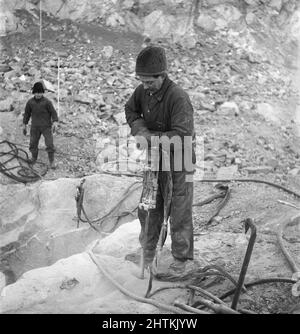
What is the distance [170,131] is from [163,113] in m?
0.17

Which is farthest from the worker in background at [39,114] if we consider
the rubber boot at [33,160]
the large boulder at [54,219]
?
the large boulder at [54,219]

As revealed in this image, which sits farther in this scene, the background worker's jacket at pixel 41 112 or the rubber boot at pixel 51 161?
the rubber boot at pixel 51 161

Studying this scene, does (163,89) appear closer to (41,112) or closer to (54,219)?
(54,219)

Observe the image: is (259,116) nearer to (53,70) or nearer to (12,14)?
(53,70)

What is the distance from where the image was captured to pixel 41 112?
9258 mm

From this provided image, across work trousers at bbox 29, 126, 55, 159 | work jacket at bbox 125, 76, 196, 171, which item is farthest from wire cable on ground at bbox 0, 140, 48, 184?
work jacket at bbox 125, 76, 196, 171

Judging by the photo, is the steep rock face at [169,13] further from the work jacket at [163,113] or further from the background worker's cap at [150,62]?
the background worker's cap at [150,62]

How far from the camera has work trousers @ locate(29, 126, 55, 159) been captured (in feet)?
30.9

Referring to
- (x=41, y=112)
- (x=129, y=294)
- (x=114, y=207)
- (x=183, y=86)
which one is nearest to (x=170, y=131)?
(x=129, y=294)

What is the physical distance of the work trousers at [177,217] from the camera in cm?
444

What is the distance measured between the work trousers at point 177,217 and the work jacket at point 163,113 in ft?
0.88

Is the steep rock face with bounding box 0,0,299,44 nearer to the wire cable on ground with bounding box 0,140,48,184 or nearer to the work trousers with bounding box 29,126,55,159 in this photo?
the wire cable on ground with bounding box 0,140,48,184

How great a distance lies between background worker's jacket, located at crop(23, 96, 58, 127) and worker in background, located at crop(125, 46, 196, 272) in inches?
195

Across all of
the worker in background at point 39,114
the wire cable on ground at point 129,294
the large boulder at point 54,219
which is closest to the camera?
the wire cable on ground at point 129,294
